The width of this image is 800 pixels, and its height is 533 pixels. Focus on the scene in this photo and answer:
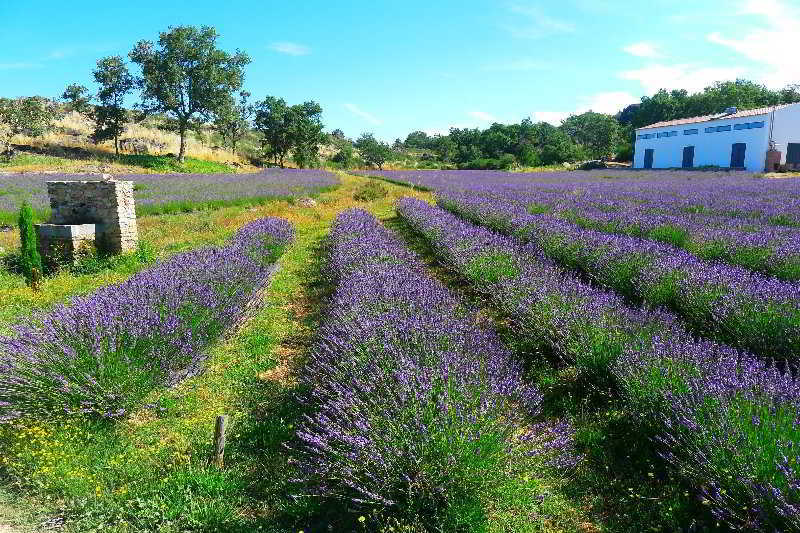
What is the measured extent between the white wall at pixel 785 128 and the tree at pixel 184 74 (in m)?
41.4

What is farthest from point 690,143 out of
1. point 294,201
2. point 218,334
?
point 218,334

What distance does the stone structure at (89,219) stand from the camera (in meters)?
8.98

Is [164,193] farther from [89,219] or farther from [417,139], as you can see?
[417,139]

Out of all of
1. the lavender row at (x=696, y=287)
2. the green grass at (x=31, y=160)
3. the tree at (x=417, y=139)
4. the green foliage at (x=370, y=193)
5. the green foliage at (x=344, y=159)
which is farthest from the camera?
the tree at (x=417, y=139)

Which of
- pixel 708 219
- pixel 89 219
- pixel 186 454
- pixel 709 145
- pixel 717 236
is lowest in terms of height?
pixel 186 454

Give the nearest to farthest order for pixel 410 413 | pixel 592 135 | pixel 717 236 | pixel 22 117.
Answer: pixel 410 413
pixel 717 236
pixel 22 117
pixel 592 135

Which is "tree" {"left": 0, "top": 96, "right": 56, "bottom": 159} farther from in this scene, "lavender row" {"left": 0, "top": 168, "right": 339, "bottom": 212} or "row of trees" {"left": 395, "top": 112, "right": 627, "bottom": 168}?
"row of trees" {"left": 395, "top": 112, "right": 627, "bottom": 168}

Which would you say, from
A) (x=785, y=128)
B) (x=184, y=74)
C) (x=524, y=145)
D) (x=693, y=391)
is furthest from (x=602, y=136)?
(x=693, y=391)

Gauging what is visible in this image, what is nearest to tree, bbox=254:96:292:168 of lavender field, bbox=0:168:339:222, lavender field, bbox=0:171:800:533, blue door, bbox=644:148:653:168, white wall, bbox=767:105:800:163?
lavender field, bbox=0:168:339:222

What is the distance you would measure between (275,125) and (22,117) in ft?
72.9

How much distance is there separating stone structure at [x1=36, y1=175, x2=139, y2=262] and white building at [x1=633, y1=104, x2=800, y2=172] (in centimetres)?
4053

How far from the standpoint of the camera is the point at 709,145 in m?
39.6

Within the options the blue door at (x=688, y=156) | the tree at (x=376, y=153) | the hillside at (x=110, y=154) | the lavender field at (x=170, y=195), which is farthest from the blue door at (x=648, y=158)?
the hillside at (x=110, y=154)

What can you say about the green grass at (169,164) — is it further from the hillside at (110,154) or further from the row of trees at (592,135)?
the row of trees at (592,135)
